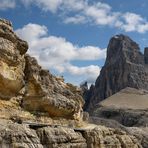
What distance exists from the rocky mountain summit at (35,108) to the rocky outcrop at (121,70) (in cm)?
13508

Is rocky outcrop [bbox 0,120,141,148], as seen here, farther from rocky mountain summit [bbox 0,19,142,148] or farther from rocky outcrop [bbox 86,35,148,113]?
rocky outcrop [bbox 86,35,148,113]

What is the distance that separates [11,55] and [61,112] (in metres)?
5.61

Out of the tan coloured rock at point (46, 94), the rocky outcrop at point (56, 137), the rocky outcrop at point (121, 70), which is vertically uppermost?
the rocky outcrop at point (121, 70)

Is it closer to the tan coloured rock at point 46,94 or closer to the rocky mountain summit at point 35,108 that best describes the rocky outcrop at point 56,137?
the rocky mountain summit at point 35,108

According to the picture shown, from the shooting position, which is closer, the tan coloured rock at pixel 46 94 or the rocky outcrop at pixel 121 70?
the tan coloured rock at pixel 46 94

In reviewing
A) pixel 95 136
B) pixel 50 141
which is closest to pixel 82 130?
pixel 95 136

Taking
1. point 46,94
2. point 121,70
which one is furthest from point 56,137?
point 121,70

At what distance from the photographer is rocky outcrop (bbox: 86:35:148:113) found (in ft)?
540

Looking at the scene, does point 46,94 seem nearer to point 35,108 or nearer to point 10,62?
point 35,108

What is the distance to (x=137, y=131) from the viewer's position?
2547 inches

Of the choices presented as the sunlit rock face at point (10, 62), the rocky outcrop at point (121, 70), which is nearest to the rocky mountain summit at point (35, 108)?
the sunlit rock face at point (10, 62)

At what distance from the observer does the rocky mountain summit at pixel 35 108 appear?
65.6 ft

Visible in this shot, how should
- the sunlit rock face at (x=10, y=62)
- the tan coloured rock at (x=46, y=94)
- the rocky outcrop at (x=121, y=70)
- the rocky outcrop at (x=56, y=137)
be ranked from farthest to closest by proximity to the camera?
the rocky outcrop at (x=121, y=70)
the tan coloured rock at (x=46, y=94)
the sunlit rock face at (x=10, y=62)
the rocky outcrop at (x=56, y=137)

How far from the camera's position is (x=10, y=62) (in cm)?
2298
